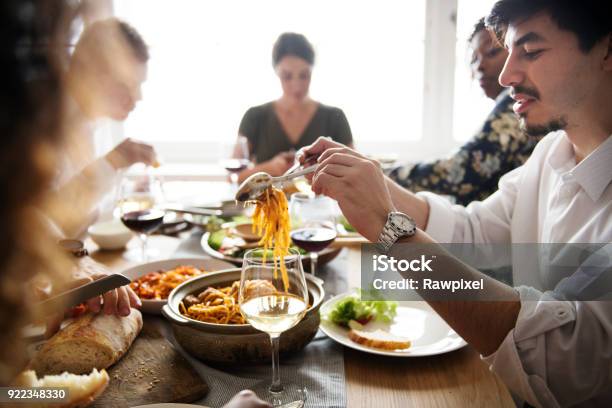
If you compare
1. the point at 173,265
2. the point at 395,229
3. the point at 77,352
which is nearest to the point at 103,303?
the point at 77,352

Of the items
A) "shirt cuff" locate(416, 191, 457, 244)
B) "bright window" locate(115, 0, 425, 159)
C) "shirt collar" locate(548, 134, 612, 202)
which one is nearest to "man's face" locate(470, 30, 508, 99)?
"shirt cuff" locate(416, 191, 457, 244)

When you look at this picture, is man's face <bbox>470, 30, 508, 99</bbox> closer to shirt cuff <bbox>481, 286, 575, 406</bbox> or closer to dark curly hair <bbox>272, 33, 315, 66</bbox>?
dark curly hair <bbox>272, 33, 315, 66</bbox>

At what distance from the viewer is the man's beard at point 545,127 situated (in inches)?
51.3

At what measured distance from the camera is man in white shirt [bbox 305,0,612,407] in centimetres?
107

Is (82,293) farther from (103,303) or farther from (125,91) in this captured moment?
(125,91)

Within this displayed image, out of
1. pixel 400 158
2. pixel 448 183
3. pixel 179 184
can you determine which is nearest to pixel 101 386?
pixel 448 183

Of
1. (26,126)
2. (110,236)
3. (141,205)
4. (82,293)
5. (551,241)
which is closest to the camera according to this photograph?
(26,126)

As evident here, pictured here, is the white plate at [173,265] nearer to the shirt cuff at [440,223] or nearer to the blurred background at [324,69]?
the shirt cuff at [440,223]

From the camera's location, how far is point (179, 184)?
14.5ft

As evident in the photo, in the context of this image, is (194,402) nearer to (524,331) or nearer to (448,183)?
(524,331)

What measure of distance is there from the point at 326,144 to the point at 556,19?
0.64m

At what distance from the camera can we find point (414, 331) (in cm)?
132

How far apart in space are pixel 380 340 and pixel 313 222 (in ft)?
1.62

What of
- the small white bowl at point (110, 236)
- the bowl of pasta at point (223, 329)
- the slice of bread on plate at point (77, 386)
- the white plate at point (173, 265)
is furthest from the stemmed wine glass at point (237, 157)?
the slice of bread on plate at point (77, 386)
